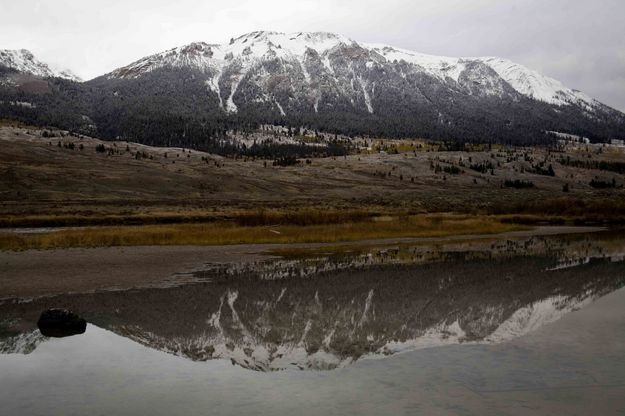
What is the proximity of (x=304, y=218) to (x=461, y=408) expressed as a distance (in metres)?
52.7

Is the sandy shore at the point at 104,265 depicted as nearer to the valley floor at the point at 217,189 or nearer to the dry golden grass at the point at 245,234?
the dry golden grass at the point at 245,234

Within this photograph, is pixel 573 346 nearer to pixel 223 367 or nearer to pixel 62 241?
pixel 223 367

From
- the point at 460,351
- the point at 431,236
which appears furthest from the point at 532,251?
the point at 460,351

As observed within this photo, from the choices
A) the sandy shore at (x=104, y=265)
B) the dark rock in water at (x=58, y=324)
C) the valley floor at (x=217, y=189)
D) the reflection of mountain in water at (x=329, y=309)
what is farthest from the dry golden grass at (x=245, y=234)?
the dark rock in water at (x=58, y=324)

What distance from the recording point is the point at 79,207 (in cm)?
8144

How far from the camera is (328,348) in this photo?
17.0 metres

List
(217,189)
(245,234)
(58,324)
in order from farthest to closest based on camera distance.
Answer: (217,189) < (245,234) < (58,324)

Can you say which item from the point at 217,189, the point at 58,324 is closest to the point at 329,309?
the point at 58,324

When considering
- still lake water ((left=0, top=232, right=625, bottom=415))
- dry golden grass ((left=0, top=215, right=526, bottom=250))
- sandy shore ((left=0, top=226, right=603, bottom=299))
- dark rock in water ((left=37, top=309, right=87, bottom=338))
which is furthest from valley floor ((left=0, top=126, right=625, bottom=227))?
dark rock in water ((left=37, top=309, right=87, bottom=338))

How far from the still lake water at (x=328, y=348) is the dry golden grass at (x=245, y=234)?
17.4 metres

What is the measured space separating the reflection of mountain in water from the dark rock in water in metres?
0.57

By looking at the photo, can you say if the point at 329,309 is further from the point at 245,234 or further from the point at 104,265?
the point at 245,234

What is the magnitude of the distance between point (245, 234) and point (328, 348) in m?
34.6

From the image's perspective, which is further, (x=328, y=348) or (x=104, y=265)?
(x=104, y=265)
